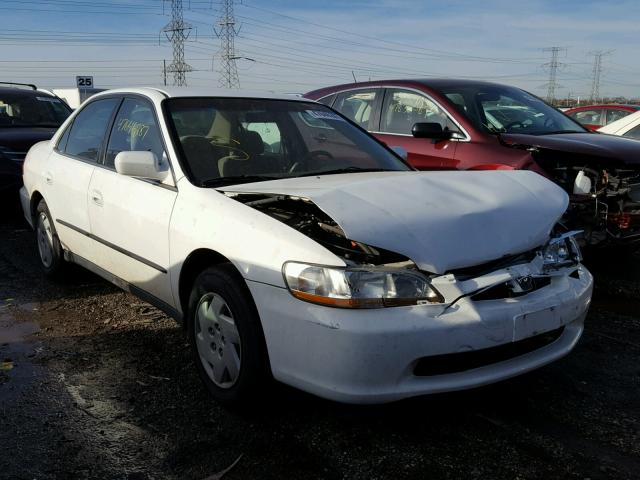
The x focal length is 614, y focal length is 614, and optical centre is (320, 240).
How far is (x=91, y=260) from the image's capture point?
14.1ft

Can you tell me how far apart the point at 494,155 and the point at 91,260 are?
3.33m

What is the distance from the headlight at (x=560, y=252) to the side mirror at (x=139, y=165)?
6.75 feet

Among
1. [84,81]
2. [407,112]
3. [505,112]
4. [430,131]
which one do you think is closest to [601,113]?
[505,112]

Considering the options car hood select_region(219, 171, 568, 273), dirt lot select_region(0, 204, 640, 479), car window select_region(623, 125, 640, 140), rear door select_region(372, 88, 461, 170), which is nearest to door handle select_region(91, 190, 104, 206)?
dirt lot select_region(0, 204, 640, 479)

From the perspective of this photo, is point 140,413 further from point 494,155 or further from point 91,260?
point 494,155

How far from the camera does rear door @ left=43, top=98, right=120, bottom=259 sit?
428 centimetres

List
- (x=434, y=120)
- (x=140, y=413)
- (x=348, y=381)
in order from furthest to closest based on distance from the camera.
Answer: (x=434, y=120) → (x=140, y=413) → (x=348, y=381)

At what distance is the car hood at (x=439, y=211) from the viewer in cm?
256

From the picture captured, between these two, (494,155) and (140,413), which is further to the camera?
(494,155)

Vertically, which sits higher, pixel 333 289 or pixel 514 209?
pixel 514 209

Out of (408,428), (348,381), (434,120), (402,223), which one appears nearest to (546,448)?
(408,428)

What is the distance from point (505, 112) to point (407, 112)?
0.94m

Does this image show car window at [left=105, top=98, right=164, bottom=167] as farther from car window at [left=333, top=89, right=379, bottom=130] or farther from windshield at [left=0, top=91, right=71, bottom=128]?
windshield at [left=0, top=91, right=71, bottom=128]

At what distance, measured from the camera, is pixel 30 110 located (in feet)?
29.3
